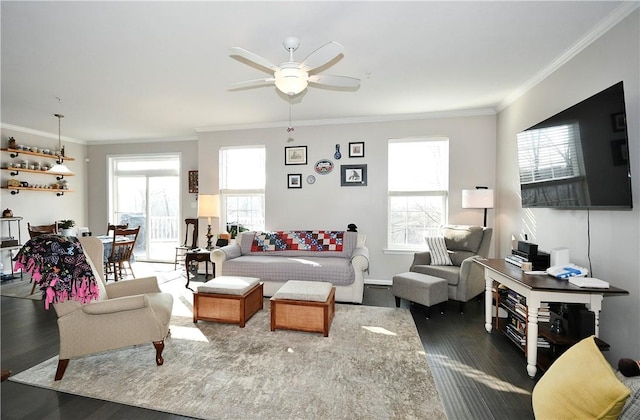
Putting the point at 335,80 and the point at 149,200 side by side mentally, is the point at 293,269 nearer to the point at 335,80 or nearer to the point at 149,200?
the point at 335,80

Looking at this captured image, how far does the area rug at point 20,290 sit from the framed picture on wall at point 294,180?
12.7 ft

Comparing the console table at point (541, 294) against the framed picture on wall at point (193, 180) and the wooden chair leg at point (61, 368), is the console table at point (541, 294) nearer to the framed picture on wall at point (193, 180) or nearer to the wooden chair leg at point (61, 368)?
the wooden chair leg at point (61, 368)

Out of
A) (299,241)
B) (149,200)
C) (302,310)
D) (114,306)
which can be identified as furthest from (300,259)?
(149,200)

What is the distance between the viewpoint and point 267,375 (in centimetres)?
215

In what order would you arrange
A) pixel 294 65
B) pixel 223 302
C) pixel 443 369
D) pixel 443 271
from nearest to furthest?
pixel 294 65 → pixel 443 369 → pixel 223 302 → pixel 443 271

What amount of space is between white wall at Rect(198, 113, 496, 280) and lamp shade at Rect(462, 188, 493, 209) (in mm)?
486

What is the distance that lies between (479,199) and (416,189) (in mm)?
981

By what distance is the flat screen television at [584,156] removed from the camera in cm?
188

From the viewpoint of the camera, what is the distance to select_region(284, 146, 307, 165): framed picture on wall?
486cm


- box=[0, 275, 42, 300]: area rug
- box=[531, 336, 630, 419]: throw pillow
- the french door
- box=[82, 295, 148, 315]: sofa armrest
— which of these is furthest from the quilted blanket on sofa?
box=[531, 336, 630, 419]: throw pillow

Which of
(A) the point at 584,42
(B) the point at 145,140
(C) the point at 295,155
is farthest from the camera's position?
(B) the point at 145,140

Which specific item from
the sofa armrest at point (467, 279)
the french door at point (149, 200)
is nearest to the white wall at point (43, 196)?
the french door at point (149, 200)

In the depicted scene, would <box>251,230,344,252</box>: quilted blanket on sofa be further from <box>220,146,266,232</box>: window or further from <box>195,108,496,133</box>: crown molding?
<box>195,108,496,133</box>: crown molding

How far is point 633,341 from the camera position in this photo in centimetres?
201
